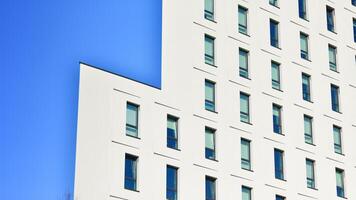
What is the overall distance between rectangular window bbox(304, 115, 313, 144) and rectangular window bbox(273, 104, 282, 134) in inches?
72.9

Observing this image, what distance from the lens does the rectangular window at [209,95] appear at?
46.7 meters

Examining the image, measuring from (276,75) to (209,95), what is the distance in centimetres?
533

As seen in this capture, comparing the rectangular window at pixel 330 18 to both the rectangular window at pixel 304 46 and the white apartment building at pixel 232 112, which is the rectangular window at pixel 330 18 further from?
the rectangular window at pixel 304 46

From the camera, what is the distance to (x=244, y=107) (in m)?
48.3

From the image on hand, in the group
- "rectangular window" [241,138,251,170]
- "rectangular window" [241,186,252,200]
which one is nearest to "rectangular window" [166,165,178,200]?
"rectangular window" [241,186,252,200]

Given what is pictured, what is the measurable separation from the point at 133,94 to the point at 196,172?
4677 millimetres

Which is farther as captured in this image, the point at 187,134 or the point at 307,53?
the point at 307,53

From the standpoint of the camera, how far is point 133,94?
44.0 metres

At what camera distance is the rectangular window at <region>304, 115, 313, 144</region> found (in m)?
50.6

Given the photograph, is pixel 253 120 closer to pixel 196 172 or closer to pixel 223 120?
pixel 223 120

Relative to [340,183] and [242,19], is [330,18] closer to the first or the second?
[242,19]

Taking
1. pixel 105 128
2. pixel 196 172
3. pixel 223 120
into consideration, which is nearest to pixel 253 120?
pixel 223 120

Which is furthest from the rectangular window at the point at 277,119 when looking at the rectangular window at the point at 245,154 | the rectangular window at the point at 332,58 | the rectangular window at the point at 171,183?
the rectangular window at the point at 171,183

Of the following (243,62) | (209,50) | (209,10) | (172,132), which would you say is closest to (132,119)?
(172,132)
